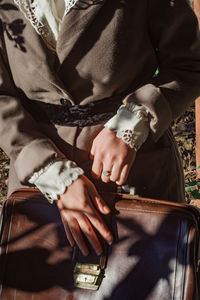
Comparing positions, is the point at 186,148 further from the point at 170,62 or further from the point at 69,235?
the point at 69,235

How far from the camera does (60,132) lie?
1435mm

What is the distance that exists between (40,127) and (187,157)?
8.88 ft

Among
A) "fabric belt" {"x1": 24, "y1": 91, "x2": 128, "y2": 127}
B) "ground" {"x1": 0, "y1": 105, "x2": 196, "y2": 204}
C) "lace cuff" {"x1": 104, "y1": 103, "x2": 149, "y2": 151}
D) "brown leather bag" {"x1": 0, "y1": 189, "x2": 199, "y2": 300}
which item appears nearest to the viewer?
"brown leather bag" {"x1": 0, "y1": 189, "x2": 199, "y2": 300}

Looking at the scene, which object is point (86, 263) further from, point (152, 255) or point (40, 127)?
point (40, 127)

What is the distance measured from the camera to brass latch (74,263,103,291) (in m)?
1.23

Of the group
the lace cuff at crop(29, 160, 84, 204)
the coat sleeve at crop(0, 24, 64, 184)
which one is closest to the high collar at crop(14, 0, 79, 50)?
the coat sleeve at crop(0, 24, 64, 184)

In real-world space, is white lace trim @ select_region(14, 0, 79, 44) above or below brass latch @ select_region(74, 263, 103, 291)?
above

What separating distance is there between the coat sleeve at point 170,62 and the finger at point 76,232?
383mm

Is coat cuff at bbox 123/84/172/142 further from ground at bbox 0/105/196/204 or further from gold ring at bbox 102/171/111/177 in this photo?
ground at bbox 0/105/196/204

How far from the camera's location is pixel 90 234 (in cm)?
125

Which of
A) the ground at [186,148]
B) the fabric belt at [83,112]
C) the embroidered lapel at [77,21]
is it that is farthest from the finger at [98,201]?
the ground at [186,148]

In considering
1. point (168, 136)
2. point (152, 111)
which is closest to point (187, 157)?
A: point (168, 136)

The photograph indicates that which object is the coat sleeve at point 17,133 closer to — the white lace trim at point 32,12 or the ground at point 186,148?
the white lace trim at point 32,12

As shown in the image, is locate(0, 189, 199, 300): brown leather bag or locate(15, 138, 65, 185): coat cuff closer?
locate(0, 189, 199, 300): brown leather bag
